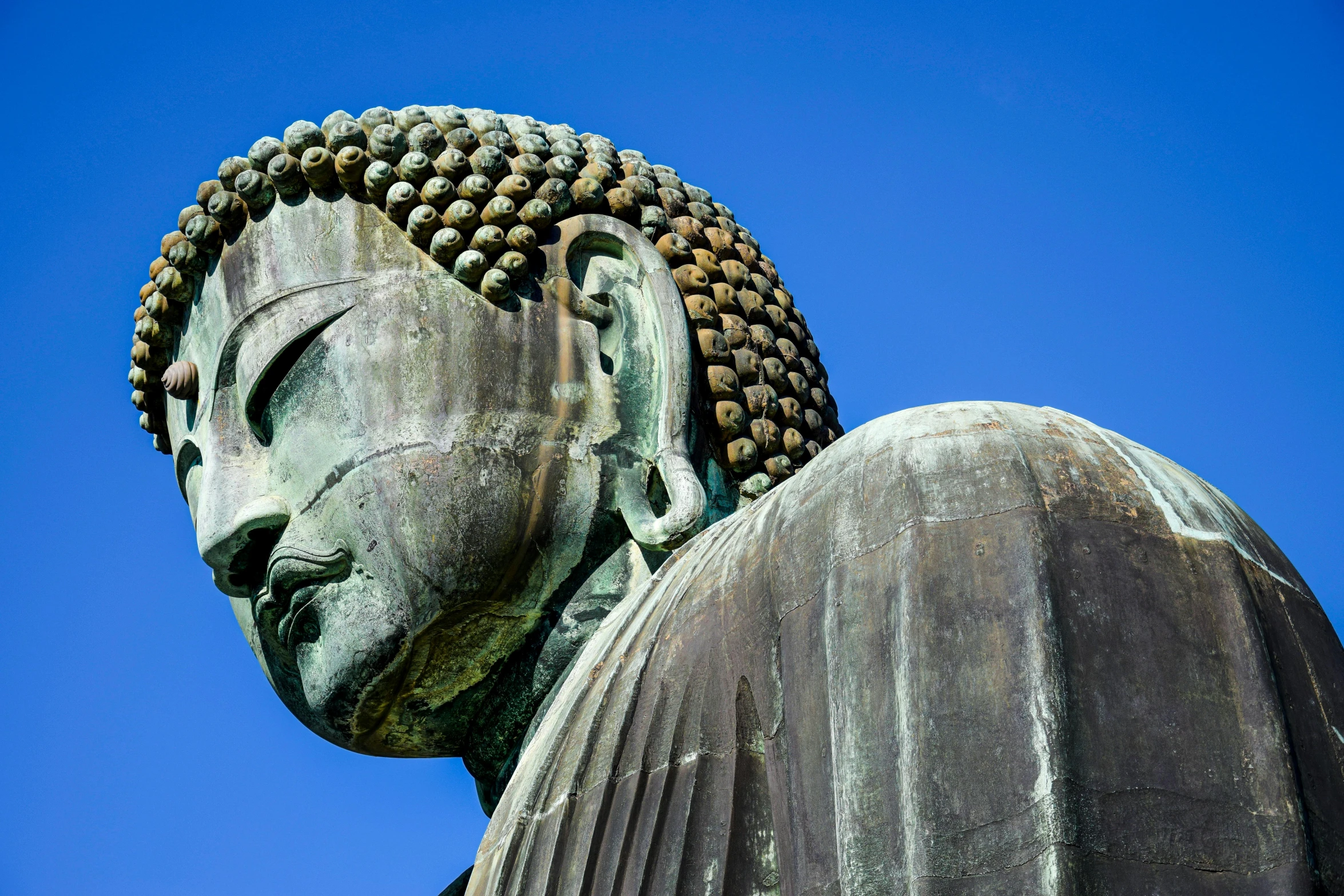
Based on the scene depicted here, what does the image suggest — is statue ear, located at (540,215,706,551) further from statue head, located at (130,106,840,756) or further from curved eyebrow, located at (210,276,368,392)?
curved eyebrow, located at (210,276,368,392)

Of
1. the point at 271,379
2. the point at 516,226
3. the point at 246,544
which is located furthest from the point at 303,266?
the point at 246,544

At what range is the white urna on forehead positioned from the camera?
7391 mm

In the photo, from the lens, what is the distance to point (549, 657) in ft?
23.3

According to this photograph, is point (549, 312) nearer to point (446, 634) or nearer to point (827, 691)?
point (446, 634)

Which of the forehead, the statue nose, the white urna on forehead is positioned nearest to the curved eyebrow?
the forehead

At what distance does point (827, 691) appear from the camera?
5305mm

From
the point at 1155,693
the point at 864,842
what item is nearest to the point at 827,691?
the point at 864,842

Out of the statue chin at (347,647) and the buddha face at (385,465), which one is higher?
the buddha face at (385,465)

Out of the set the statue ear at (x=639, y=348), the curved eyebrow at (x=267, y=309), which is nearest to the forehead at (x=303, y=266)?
the curved eyebrow at (x=267, y=309)

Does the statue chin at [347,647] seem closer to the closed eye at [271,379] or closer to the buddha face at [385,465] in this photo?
the buddha face at [385,465]

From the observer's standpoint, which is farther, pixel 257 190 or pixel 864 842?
pixel 257 190

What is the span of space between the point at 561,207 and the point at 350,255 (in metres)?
0.83

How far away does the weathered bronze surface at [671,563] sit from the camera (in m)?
4.89

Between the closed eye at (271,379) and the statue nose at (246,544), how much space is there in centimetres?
30
